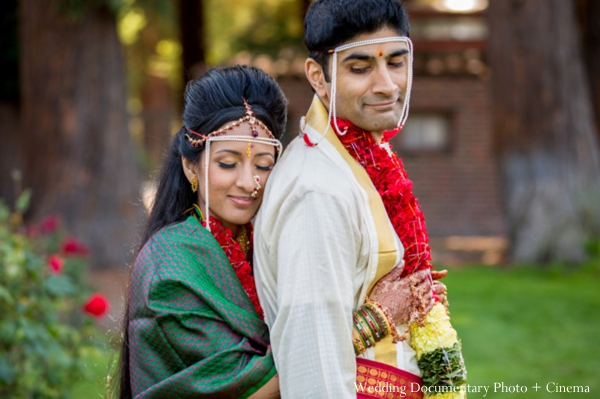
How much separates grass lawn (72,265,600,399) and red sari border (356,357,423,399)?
2746mm

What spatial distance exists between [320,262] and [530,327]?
5.40m

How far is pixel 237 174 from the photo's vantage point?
2.60 m

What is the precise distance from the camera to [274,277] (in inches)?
93.3

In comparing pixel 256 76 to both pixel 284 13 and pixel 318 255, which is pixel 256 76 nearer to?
pixel 318 255

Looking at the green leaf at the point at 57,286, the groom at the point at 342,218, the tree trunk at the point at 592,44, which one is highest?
the tree trunk at the point at 592,44

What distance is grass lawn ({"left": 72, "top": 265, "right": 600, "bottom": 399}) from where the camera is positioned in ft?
18.9

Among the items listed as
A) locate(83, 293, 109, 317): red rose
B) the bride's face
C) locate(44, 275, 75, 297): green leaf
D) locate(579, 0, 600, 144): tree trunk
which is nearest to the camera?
the bride's face

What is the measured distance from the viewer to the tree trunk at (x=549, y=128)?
31.9ft

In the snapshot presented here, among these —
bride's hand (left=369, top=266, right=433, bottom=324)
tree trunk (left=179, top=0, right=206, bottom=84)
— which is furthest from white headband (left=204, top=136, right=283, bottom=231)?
tree trunk (left=179, top=0, right=206, bottom=84)

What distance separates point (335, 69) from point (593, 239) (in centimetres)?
802

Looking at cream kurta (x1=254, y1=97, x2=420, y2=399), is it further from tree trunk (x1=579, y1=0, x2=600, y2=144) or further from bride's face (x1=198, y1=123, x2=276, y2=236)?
tree trunk (x1=579, y1=0, x2=600, y2=144)

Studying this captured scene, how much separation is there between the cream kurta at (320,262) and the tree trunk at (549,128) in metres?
7.77

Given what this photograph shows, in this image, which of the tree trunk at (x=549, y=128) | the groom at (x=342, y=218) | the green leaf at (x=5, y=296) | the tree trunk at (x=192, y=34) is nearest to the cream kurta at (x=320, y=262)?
the groom at (x=342, y=218)

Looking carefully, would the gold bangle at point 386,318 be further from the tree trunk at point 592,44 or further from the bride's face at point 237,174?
the tree trunk at point 592,44
